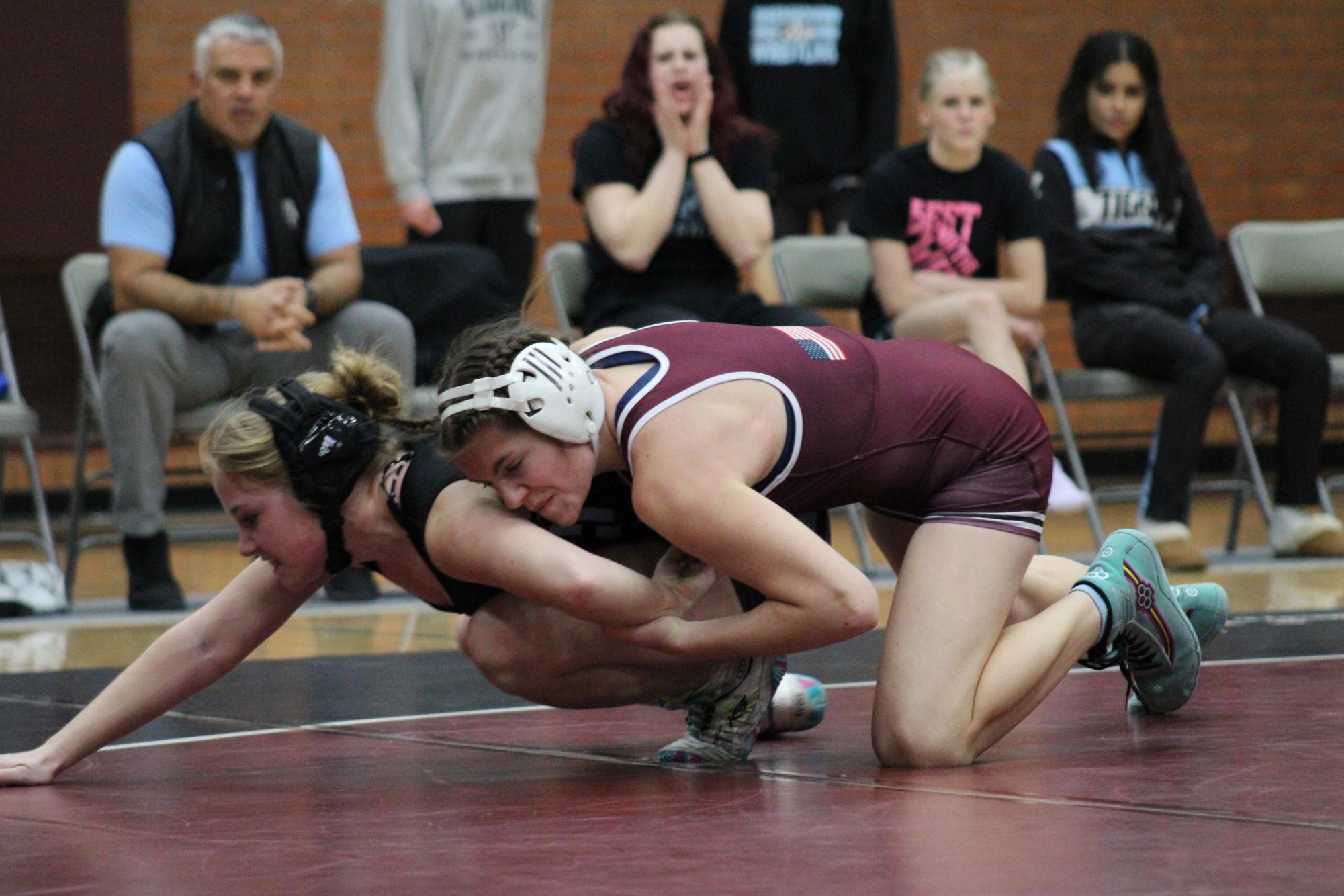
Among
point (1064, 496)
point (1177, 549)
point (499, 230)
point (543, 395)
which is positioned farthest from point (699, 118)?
point (543, 395)

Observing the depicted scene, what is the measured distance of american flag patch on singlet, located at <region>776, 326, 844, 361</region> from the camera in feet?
8.88

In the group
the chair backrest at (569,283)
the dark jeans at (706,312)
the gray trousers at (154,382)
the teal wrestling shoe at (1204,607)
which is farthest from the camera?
the chair backrest at (569,283)

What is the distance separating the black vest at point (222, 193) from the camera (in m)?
5.08

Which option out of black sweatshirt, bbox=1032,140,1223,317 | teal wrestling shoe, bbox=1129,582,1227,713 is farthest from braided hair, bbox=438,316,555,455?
black sweatshirt, bbox=1032,140,1223,317

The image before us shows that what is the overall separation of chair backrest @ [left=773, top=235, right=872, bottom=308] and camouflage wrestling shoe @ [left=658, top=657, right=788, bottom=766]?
10.7 ft

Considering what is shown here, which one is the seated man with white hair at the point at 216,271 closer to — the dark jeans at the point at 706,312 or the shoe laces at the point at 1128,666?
the dark jeans at the point at 706,312

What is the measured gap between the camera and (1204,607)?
124 inches

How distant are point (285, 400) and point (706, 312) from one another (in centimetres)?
269

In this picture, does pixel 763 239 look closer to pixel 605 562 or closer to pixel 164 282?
pixel 164 282

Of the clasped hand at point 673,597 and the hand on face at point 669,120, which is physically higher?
the hand on face at point 669,120

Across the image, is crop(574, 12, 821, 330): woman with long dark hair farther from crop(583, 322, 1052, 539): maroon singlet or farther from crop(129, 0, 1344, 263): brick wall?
crop(129, 0, 1344, 263): brick wall

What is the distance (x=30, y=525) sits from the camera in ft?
24.2

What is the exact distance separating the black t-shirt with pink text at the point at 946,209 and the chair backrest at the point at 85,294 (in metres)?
2.22


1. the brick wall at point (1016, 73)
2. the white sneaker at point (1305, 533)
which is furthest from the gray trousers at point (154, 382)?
the brick wall at point (1016, 73)
